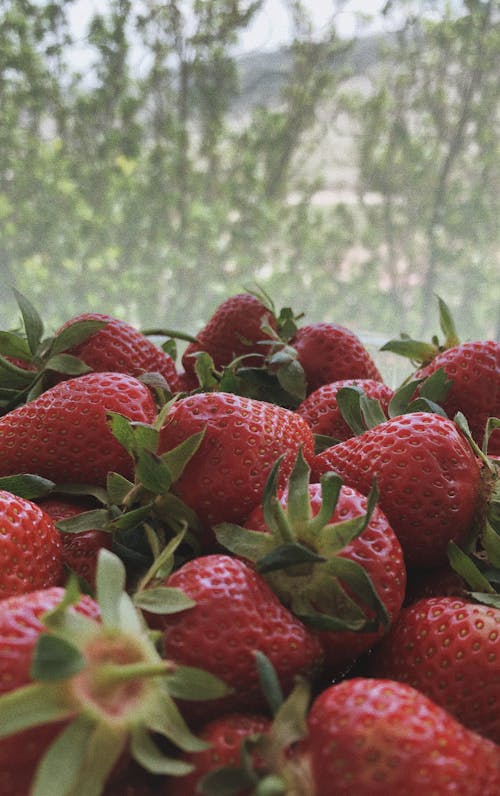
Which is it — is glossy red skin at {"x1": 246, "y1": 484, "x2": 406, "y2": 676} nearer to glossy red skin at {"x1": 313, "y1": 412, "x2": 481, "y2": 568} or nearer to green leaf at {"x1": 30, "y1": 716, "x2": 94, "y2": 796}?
glossy red skin at {"x1": 313, "y1": 412, "x2": 481, "y2": 568}

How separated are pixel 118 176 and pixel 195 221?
316 mm

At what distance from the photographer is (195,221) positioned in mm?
2992

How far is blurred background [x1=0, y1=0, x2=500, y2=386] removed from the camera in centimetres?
282

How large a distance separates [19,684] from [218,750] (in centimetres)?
12

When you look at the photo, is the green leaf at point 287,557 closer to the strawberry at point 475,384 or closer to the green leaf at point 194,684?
the green leaf at point 194,684

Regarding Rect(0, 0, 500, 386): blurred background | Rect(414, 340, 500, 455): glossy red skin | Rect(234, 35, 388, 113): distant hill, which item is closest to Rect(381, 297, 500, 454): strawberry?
Rect(414, 340, 500, 455): glossy red skin

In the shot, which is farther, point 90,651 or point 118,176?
point 118,176

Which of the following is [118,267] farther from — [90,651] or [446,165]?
[90,651]

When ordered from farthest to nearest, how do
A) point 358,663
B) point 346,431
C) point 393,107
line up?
point 393,107 → point 346,431 → point 358,663

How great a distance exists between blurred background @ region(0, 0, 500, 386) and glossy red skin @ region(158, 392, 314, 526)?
6.96ft

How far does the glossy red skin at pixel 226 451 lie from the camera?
65cm

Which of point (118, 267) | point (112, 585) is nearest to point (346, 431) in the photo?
point (112, 585)

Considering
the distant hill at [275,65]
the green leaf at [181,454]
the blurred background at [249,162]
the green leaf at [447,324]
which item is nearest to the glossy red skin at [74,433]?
the green leaf at [181,454]

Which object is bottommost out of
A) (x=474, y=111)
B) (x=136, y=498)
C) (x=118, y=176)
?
(x=136, y=498)
